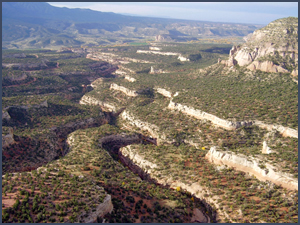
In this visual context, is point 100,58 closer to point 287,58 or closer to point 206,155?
point 287,58

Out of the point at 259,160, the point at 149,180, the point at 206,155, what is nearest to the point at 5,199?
the point at 149,180

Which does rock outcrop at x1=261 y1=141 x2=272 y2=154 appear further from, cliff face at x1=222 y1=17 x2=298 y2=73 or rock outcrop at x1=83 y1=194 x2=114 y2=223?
cliff face at x1=222 y1=17 x2=298 y2=73

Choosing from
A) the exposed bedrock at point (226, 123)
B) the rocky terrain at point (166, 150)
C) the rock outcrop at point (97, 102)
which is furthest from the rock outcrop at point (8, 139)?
the exposed bedrock at point (226, 123)

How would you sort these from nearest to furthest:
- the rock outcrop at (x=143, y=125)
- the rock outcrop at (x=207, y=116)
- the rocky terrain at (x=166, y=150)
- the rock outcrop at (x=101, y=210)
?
the rock outcrop at (x=101, y=210) < the rocky terrain at (x=166, y=150) < the rock outcrop at (x=207, y=116) < the rock outcrop at (x=143, y=125)

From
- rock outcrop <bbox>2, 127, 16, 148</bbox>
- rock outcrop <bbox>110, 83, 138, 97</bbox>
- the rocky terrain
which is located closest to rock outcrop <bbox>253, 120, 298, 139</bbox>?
the rocky terrain

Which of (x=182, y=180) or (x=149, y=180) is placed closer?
(x=182, y=180)

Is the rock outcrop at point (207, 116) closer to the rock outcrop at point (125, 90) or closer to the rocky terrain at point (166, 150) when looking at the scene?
the rocky terrain at point (166, 150)

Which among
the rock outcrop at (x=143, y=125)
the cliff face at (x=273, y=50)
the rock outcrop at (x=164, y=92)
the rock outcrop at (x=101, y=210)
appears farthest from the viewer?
the rock outcrop at (x=164, y=92)

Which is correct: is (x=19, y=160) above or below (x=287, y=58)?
below
